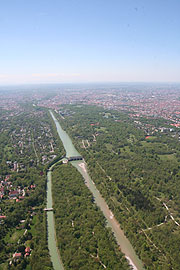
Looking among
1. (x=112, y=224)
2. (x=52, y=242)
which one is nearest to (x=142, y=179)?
(x=112, y=224)

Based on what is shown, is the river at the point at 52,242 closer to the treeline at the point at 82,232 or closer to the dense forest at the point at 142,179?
the treeline at the point at 82,232

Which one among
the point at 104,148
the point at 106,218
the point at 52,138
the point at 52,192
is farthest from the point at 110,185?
the point at 52,138

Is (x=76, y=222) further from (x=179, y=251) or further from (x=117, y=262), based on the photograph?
(x=179, y=251)

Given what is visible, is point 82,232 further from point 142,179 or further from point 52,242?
point 142,179

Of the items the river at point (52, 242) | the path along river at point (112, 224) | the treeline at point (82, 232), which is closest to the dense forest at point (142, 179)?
the path along river at point (112, 224)

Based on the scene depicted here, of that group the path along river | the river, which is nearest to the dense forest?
the path along river
